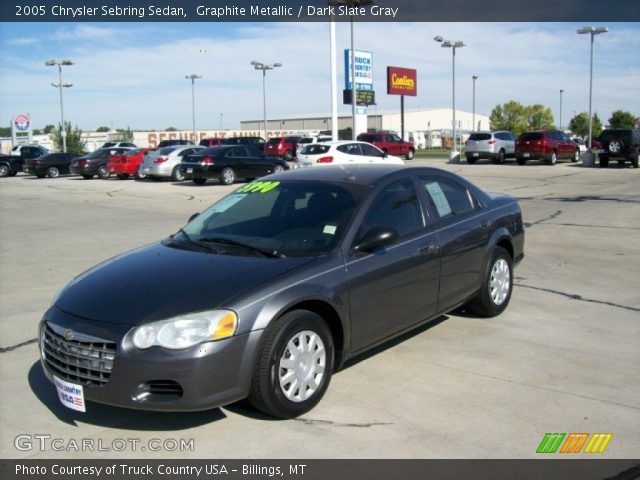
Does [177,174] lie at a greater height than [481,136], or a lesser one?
lesser

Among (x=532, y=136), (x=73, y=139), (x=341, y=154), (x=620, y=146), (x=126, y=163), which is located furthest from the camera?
(x=73, y=139)

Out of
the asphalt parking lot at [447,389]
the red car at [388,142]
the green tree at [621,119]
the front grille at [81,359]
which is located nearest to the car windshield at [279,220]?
the asphalt parking lot at [447,389]

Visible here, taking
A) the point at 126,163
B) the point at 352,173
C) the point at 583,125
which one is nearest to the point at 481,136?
the point at 126,163

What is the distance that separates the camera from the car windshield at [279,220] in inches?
185

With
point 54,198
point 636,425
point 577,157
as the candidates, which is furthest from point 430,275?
point 577,157

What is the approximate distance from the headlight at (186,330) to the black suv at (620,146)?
99.6ft

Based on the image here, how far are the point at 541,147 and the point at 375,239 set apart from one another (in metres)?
29.8

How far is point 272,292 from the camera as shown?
159 inches

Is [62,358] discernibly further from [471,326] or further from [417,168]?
[471,326]

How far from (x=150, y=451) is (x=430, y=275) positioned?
258cm

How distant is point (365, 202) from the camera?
496 centimetres

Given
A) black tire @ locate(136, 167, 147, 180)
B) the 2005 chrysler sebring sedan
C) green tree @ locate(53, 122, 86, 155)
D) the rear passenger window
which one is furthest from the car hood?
green tree @ locate(53, 122, 86, 155)

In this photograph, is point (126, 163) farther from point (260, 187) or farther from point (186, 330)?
point (186, 330)

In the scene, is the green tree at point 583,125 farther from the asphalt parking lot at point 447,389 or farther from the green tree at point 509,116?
the asphalt parking lot at point 447,389
